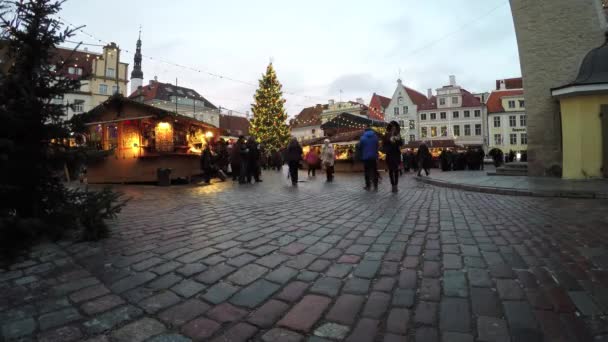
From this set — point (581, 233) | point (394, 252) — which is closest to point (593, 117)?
point (581, 233)

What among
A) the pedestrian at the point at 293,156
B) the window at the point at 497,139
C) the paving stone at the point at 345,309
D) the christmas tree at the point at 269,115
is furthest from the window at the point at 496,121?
the paving stone at the point at 345,309

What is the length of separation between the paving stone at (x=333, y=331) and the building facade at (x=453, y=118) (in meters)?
55.9

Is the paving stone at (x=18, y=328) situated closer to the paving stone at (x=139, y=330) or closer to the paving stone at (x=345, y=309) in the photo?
the paving stone at (x=139, y=330)

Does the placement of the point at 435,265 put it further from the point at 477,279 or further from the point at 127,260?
the point at 127,260

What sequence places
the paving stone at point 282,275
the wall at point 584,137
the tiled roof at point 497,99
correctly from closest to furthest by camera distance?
the paving stone at point 282,275 < the wall at point 584,137 < the tiled roof at point 497,99

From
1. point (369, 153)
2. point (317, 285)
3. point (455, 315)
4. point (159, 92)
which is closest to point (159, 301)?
point (317, 285)

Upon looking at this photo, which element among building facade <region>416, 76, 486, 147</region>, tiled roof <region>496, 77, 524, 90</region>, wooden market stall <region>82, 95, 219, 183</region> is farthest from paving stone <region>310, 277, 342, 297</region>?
tiled roof <region>496, 77, 524, 90</region>

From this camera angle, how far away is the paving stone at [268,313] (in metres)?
1.71

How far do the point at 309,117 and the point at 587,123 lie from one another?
6189 centimetres

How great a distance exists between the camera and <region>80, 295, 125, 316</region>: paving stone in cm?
183

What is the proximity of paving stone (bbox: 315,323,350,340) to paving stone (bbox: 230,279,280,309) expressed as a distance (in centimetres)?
48

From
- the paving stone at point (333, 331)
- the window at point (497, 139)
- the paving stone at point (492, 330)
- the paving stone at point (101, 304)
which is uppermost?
the window at point (497, 139)

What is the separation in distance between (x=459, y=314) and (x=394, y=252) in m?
1.17

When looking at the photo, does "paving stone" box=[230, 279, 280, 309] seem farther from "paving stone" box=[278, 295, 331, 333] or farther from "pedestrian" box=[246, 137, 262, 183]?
"pedestrian" box=[246, 137, 262, 183]
